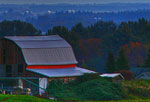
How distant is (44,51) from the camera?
62.7 m

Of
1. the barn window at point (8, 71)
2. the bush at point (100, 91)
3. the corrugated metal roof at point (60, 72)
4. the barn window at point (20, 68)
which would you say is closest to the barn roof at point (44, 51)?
the barn window at point (20, 68)

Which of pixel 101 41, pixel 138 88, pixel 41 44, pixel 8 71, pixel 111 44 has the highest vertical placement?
pixel 41 44

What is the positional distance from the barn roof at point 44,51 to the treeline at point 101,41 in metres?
38.6

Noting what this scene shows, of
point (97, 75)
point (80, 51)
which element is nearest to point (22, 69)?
point (97, 75)

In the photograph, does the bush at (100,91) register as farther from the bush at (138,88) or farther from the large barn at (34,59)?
the large barn at (34,59)

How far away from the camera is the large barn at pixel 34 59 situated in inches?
2352

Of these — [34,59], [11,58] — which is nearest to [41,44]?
[34,59]

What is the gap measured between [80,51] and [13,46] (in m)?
49.6

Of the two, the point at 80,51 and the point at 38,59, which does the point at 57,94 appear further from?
the point at 80,51

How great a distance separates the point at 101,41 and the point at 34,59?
60.5 metres

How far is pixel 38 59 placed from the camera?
61750mm

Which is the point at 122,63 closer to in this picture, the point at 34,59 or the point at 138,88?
the point at 34,59

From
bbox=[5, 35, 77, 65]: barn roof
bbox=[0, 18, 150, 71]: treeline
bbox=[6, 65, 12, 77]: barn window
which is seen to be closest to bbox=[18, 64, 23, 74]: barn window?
bbox=[5, 35, 77, 65]: barn roof

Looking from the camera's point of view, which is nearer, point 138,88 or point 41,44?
point 138,88
